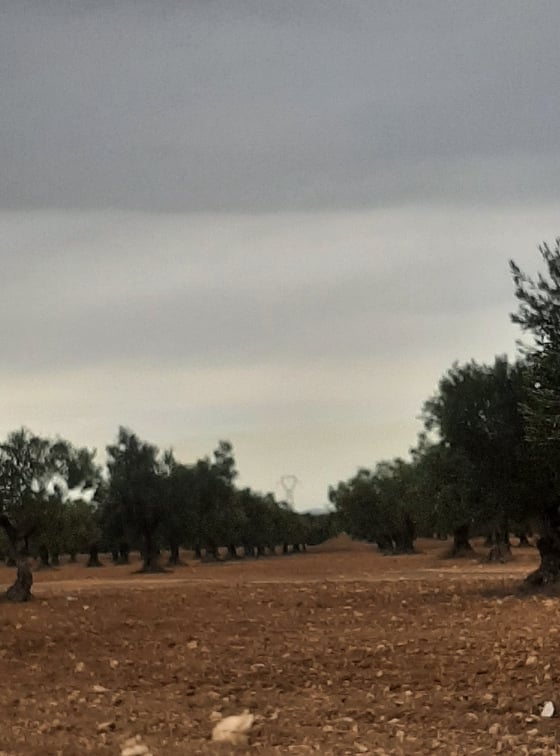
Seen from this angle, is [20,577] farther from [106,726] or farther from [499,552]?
[499,552]

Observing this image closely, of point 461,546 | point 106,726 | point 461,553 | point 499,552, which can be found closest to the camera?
point 106,726

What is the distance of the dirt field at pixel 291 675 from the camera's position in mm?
11953

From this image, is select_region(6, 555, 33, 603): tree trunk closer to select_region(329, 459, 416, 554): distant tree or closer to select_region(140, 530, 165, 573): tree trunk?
select_region(140, 530, 165, 573): tree trunk

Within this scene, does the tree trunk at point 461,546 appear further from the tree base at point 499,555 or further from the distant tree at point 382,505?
the distant tree at point 382,505

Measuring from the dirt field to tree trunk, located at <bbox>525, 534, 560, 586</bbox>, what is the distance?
1705mm

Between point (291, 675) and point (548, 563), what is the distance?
45.9 feet

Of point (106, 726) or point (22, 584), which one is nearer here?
point (106, 726)

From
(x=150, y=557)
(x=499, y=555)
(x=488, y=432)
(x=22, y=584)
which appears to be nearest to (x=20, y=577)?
(x=22, y=584)

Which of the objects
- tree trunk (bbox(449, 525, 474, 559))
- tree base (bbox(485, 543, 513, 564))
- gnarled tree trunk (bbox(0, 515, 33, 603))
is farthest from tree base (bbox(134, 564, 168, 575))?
gnarled tree trunk (bbox(0, 515, 33, 603))

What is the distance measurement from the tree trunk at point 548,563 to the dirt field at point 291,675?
1705mm

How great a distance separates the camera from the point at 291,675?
15984mm

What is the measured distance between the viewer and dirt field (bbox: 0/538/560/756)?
39.2ft

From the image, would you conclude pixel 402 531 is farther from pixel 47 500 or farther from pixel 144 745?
pixel 144 745

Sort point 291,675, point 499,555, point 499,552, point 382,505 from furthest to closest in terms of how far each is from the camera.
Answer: point 382,505 < point 499,552 < point 499,555 < point 291,675
